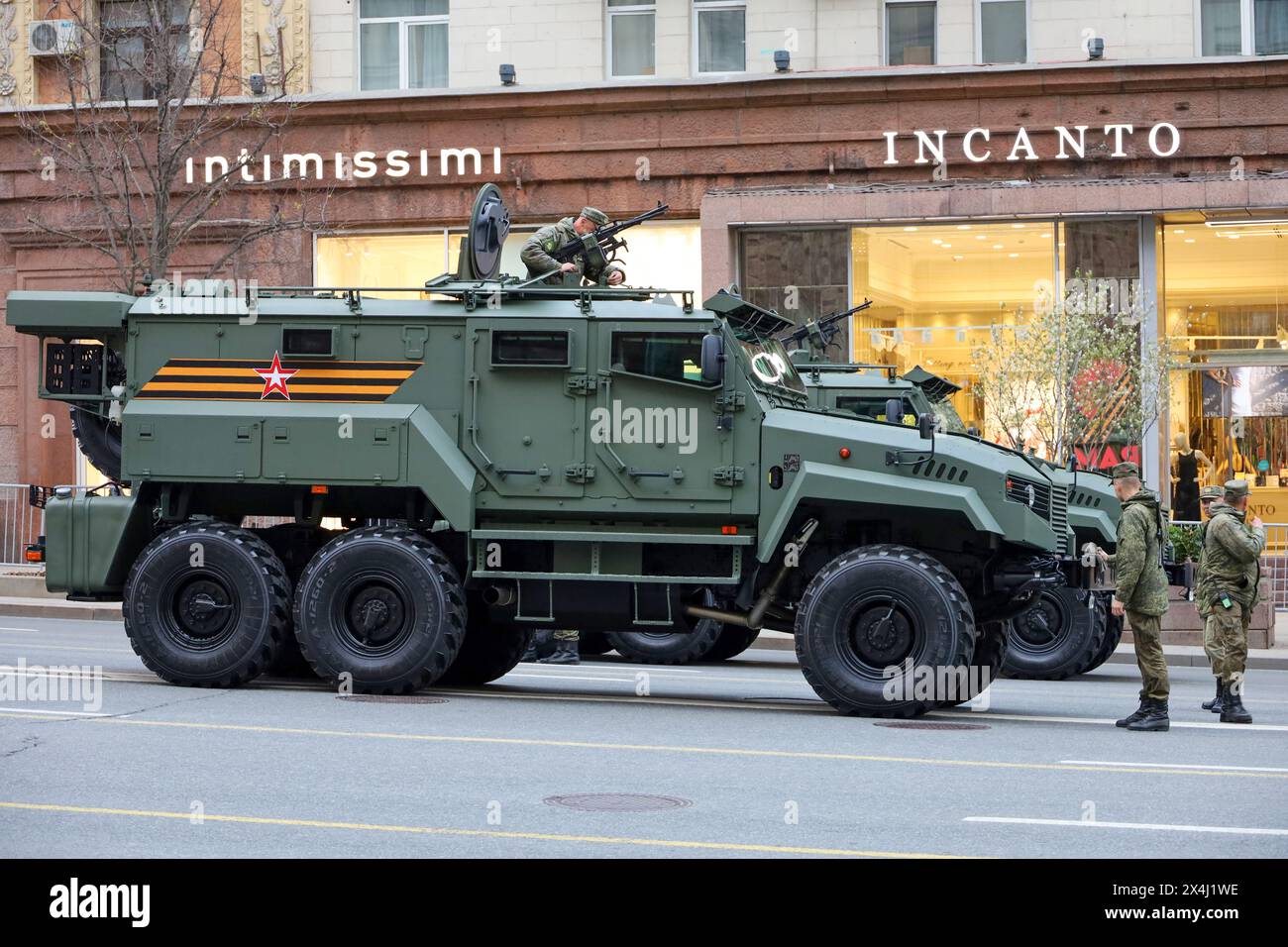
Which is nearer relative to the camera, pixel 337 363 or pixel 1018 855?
pixel 1018 855

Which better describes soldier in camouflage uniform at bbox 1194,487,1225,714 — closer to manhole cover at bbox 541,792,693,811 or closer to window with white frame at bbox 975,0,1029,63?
manhole cover at bbox 541,792,693,811

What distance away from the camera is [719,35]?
2752 cm

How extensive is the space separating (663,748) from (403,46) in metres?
19.1

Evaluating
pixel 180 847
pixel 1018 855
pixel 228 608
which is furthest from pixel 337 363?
pixel 1018 855

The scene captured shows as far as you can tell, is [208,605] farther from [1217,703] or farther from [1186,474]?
[1186,474]

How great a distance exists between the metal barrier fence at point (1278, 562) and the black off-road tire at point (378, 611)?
12599mm

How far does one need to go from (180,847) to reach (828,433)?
6.48 metres

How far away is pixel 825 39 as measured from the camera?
2698 cm

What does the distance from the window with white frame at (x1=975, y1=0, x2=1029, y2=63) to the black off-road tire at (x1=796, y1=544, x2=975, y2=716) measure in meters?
15.5

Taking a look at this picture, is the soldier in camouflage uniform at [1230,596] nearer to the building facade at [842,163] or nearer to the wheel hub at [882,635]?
the wheel hub at [882,635]

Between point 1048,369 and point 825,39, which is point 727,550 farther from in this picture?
point 825,39

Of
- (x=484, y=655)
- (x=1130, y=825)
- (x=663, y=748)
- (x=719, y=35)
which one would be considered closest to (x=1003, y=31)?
(x=719, y=35)

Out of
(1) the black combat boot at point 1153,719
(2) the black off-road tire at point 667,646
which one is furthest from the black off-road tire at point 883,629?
(2) the black off-road tire at point 667,646
